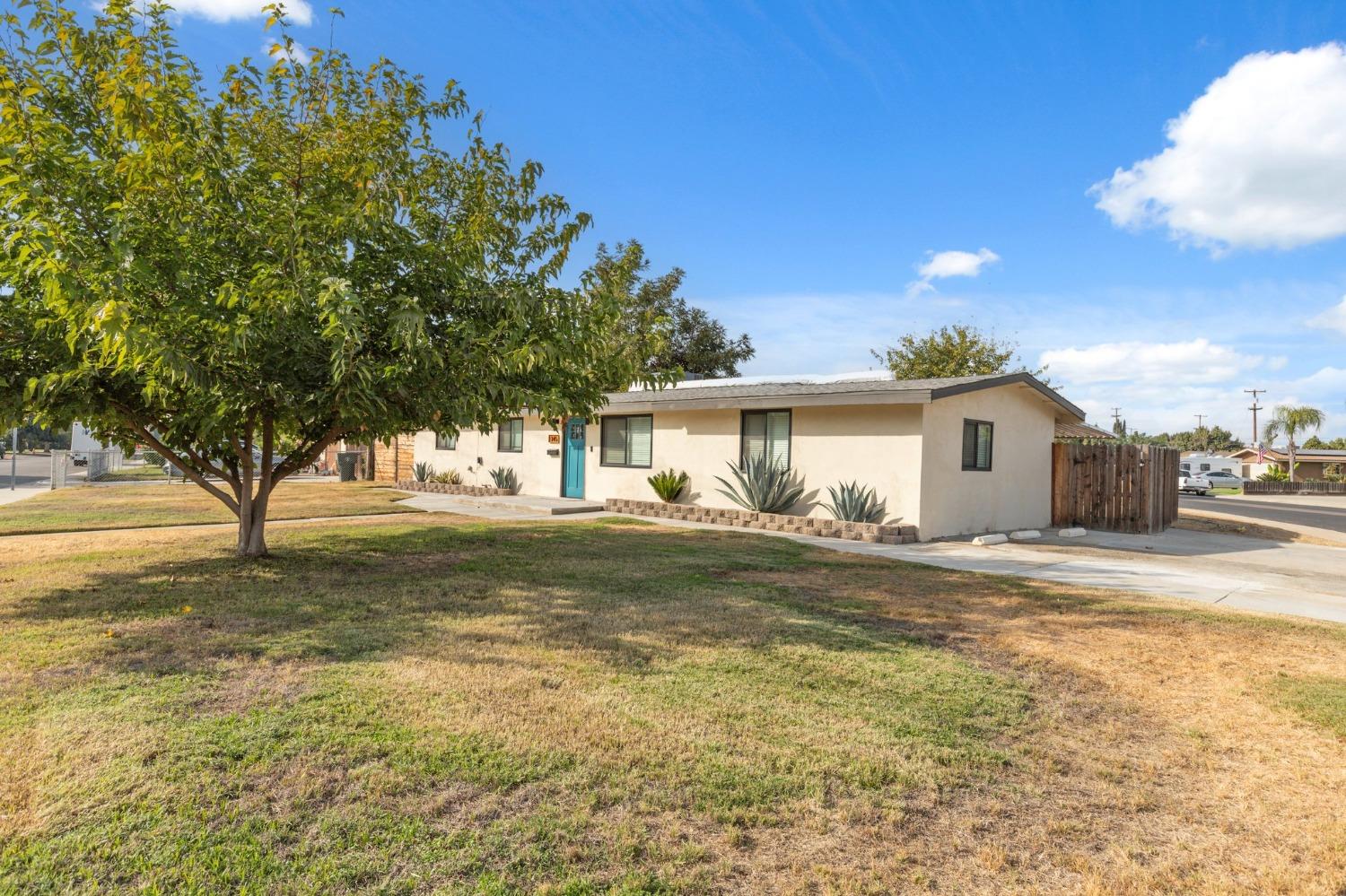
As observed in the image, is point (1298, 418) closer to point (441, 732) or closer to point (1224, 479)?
point (1224, 479)

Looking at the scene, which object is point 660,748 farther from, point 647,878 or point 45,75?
point 45,75

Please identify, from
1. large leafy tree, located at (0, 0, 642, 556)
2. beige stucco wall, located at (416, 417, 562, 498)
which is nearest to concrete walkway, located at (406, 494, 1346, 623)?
beige stucco wall, located at (416, 417, 562, 498)

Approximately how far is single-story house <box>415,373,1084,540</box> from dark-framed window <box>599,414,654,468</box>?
28 mm

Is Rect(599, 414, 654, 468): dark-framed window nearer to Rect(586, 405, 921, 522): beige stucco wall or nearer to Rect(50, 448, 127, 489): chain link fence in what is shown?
Rect(586, 405, 921, 522): beige stucco wall

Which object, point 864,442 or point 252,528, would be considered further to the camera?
point 864,442

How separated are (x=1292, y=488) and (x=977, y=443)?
4440 cm

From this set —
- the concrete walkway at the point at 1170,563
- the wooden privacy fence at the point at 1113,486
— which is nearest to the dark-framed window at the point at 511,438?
the concrete walkway at the point at 1170,563

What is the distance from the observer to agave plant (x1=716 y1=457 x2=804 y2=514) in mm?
14734


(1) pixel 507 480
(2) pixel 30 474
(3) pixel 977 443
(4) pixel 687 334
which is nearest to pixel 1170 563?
(3) pixel 977 443

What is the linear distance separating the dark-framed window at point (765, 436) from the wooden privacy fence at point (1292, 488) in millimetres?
42364

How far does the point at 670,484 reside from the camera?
16.5m

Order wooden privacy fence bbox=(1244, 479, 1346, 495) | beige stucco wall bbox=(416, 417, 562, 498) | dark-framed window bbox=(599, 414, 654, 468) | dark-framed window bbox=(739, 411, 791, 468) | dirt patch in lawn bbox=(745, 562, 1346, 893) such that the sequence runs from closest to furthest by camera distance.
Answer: dirt patch in lawn bbox=(745, 562, 1346, 893) → dark-framed window bbox=(739, 411, 791, 468) → dark-framed window bbox=(599, 414, 654, 468) → beige stucco wall bbox=(416, 417, 562, 498) → wooden privacy fence bbox=(1244, 479, 1346, 495)

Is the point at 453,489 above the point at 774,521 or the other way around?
above

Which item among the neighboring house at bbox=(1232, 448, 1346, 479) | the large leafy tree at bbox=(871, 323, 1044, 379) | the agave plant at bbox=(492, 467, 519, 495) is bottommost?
the agave plant at bbox=(492, 467, 519, 495)
